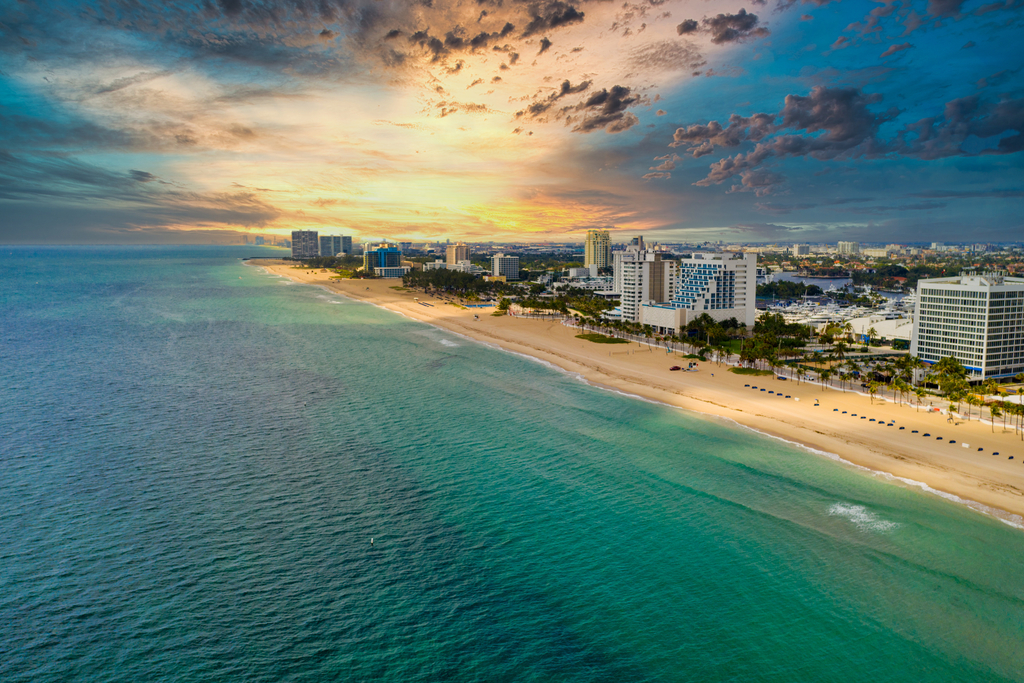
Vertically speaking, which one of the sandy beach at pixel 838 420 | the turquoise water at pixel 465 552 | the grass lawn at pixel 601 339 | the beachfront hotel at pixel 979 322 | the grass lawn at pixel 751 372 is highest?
the beachfront hotel at pixel 979 322

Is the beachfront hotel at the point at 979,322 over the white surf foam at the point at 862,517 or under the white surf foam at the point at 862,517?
over

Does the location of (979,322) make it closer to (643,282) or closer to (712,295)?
(712,295)

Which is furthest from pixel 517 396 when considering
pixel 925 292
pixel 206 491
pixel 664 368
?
pixel 925 292

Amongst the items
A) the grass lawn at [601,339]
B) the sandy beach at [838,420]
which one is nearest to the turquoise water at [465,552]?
the sandy beach at [838,420]

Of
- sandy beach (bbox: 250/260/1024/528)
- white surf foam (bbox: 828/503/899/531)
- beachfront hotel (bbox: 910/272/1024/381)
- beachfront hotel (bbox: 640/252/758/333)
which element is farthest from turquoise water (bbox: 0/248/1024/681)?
beachfront hotel (bbox: 640/252/758/333)

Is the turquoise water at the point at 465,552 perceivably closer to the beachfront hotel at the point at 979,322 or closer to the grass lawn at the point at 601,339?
the beachfront hotel at the point at 979,322

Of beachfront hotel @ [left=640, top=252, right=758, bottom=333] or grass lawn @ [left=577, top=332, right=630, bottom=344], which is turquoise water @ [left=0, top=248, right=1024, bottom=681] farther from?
beachfront hotel @ [left=640, top=252, right=758, bottom=333]

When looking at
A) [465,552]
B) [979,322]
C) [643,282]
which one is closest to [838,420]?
[979,322]
